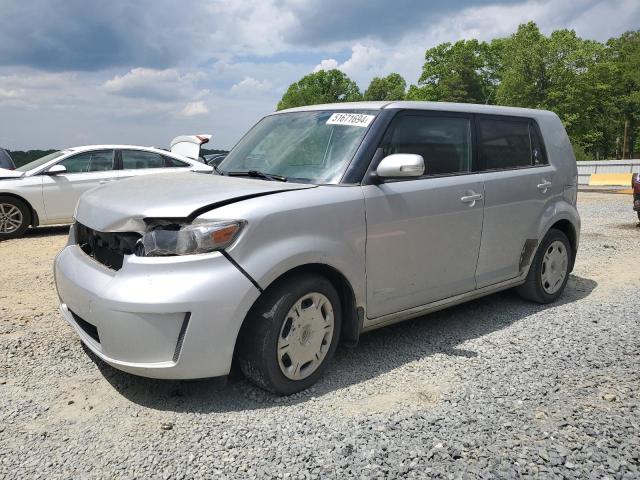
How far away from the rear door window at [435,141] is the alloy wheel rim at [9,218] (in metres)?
7.75

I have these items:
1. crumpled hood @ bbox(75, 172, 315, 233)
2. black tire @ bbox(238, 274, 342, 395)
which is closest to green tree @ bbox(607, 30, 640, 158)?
crumpled hood @ bbox(75, 172, 315, 233)

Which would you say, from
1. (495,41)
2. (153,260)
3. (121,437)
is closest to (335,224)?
(153,260)

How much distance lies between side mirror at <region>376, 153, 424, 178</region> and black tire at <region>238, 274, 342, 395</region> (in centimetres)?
86

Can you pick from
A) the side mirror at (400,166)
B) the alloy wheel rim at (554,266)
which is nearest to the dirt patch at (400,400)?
the side mirror at (400,166)

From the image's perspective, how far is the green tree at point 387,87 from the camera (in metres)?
75.0

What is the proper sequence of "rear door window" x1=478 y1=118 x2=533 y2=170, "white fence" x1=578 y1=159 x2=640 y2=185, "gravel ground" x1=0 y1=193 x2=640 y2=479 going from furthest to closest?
1. "white fence" x1=578 y1=159 x2=640 y2=185
2. "rear door window" x1=478 y1=118 x2=533 y2=170
3. "gravel ground" x1=0 y1=193 x2=640 y2=479

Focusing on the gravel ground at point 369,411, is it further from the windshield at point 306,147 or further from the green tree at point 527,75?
the green tree at point 527,75

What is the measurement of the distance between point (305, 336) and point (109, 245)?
1.29 meters

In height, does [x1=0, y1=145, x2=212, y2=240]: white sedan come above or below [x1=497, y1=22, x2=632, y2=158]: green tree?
below

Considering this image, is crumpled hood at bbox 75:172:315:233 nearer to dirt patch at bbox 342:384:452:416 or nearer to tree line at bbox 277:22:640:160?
dirt patch at bbox 342:384:452:416

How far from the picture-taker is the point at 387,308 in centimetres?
378

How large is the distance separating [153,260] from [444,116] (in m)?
2.52

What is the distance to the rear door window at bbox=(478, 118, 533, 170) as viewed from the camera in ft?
14.9

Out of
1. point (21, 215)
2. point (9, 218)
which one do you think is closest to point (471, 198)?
point (21, 215)
